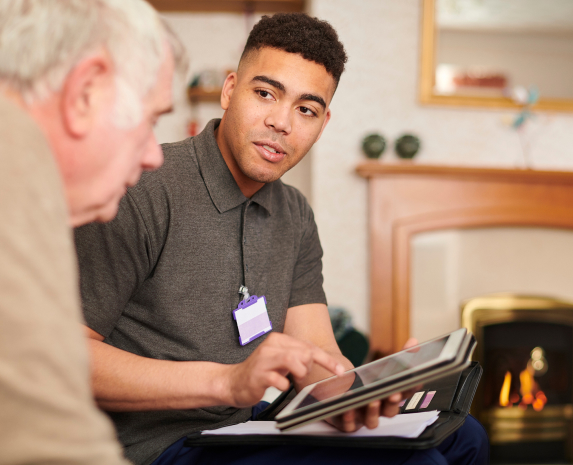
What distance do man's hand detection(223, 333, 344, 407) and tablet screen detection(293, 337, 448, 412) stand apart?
0.05 m

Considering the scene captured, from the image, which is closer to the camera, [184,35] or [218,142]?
[218,142]

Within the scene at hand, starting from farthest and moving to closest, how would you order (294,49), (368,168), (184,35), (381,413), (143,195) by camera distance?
(184,35) → (368,168) → (294,49) → (143,195) → (381,413)

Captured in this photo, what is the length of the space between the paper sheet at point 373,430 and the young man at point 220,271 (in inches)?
0.9

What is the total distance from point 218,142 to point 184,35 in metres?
1.96

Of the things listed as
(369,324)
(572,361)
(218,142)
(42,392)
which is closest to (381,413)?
(42,392)

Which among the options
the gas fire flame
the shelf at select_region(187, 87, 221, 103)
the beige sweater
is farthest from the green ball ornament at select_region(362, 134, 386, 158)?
the beige sweater

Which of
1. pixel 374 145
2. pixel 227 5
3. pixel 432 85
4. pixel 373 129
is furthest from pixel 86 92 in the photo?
pixel 227 5

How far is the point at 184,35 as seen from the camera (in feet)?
9.27

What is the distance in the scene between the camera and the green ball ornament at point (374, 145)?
2.48 m

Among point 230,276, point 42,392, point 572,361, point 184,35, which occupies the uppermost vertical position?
point 184,35

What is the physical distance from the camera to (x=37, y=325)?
345 mm

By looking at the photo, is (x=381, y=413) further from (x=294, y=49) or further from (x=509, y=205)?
(x=509, y=205)

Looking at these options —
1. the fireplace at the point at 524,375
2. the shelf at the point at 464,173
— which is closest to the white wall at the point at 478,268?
the fireplace at the point at 524,375

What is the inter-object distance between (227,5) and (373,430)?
100 inches
